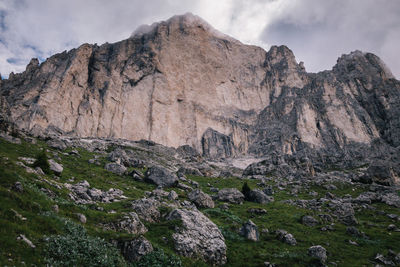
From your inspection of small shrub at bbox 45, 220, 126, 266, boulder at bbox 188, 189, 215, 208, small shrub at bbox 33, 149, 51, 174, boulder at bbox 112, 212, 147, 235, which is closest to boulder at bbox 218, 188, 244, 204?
boulder at bbox 188, 189, 215, 208

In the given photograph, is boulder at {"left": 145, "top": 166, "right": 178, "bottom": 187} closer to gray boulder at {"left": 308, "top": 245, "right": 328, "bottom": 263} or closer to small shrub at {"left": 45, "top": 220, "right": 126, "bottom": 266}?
gray boulder at {"left": 308, "top": 245, "right": 328, "bottom": 263}

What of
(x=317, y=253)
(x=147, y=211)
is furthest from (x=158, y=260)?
(x=317, y=253)

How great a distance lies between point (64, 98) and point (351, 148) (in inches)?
8426

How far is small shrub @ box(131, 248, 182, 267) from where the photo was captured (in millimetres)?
13743

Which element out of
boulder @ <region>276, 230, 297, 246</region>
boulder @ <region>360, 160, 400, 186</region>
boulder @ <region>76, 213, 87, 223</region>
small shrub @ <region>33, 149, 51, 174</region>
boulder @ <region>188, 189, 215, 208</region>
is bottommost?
boulder @ <region>276, 230, 297, 246</region>

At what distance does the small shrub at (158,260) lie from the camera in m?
13.7

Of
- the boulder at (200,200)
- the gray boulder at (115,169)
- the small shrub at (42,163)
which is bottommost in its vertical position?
the boulder at (200,200)

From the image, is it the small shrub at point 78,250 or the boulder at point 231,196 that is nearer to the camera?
the small shrub at point 78,250

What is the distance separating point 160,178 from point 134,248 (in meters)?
33.7

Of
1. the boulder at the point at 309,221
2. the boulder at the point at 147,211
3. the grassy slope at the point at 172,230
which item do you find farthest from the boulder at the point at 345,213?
the boulder at the point at 147,211

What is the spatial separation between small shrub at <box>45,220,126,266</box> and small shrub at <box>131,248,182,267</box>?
1348mm

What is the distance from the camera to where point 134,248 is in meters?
14.2

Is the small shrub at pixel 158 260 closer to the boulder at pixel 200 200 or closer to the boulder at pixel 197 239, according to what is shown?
the boulder at pixel 197 239

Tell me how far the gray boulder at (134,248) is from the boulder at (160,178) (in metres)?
31.6
